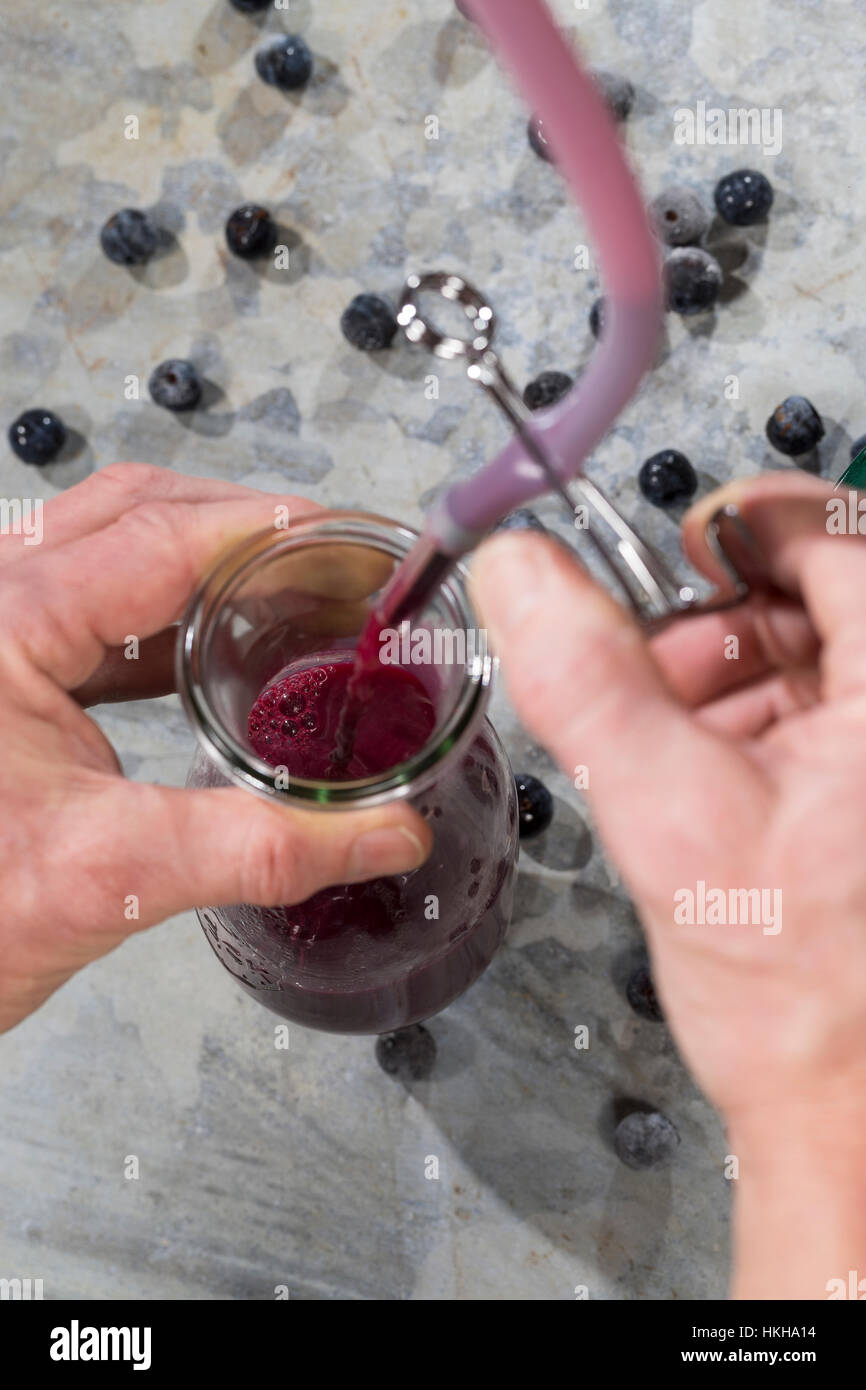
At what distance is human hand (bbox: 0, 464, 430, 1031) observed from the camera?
0.65 metres

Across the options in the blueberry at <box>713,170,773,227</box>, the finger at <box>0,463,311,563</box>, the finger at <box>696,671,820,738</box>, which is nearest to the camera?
the finger at <box>696,671,820,738</box>

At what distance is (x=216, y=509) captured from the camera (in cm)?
79

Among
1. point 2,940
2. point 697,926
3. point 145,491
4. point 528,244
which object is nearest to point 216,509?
point 145,491

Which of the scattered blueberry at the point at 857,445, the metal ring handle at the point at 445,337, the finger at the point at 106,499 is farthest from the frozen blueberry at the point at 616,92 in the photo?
the metal ring handle at the point at 445,337

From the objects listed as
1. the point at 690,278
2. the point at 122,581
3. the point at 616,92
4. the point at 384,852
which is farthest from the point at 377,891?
the point at 616,92

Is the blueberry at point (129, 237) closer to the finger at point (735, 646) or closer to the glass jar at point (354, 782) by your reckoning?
the glass jar at point (354, 782)

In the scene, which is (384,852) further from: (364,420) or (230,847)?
(364,420)

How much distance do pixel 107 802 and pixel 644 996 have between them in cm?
58

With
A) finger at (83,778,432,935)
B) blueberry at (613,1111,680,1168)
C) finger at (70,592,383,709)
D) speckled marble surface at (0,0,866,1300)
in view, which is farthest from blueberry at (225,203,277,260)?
blueberry at (613,1111,680,1168)

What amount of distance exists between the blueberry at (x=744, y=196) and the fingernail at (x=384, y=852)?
798mm

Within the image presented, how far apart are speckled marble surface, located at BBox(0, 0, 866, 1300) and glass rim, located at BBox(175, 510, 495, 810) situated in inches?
19.0

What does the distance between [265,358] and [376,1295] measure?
34.9 inches

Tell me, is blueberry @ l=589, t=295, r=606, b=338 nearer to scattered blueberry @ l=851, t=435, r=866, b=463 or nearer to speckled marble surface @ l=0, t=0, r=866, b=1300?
speckled marble surface @ l=0, t=0, r=866, b=1300

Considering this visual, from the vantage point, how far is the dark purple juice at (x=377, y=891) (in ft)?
2.35
